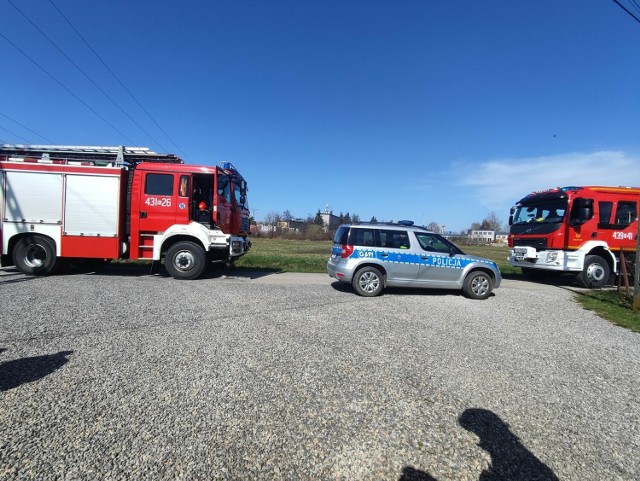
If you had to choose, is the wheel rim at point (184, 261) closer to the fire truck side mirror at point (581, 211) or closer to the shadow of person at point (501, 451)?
the shadow of person at point (501, 451)

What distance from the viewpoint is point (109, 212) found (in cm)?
916

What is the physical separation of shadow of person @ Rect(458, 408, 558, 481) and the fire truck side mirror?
9697mm

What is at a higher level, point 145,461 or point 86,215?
point 86,215

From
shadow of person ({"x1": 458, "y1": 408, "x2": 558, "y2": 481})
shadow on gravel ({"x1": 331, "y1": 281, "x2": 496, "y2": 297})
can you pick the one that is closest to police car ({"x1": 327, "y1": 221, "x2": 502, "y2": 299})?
shadow on gravel ({"x1": 331, "y1": 281, "x2": 496, "y2": 297})

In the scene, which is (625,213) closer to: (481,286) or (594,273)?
(594,273)

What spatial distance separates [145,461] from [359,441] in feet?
5.04

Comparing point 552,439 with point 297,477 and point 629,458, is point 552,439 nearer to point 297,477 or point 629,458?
point 629,458

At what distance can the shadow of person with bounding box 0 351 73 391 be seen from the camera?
3.24 m

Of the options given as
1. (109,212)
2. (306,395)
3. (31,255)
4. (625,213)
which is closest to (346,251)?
(306,395)

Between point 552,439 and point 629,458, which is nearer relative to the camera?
point 629,458

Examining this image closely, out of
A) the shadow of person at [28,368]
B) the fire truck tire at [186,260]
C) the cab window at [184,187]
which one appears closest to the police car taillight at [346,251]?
the fire truck tire at [186,260]

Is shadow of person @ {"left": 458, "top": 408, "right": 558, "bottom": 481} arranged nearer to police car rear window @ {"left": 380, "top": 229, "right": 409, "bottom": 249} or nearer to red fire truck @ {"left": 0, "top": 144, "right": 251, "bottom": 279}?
police car rear window @ {"left": 380, "top": 229, "right": 409, "bottom": 249}

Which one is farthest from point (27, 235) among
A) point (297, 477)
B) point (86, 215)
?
point (297, 477)

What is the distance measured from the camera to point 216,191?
9.17m
